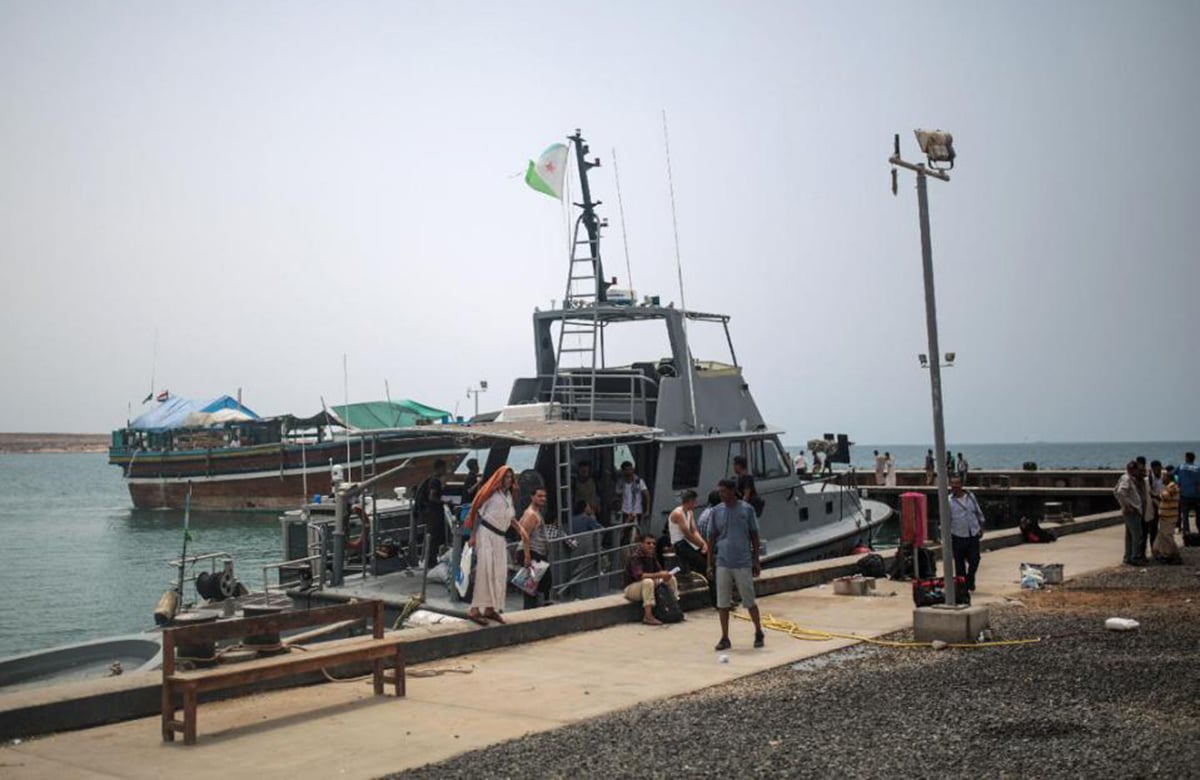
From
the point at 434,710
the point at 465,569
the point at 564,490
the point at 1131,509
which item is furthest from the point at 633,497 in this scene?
the point at 1131,509

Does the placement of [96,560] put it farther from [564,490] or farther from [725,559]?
[725,559]

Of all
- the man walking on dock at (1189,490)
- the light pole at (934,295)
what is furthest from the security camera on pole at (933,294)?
the man walking on dock at (1189,490)

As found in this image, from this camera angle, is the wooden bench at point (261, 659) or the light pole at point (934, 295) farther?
the light pole at point (934, 295)

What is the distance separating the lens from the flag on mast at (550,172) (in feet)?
→ 58.4

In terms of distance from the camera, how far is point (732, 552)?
35.0ft

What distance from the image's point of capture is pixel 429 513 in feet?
46.9

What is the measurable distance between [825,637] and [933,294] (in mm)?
3538

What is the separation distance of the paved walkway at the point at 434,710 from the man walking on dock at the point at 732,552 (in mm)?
399

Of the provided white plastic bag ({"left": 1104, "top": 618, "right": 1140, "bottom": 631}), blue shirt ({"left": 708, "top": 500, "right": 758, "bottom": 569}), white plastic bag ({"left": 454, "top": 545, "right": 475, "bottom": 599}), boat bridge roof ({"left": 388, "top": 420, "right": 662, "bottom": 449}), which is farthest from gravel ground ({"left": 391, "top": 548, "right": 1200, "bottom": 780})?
boat bridge roof ({"left": 388, "top": 420, "right": 662, "bottom": 449})

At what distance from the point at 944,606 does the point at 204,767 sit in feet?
22.8

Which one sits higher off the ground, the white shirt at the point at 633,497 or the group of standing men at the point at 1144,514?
the white shirt at the point at 633,497

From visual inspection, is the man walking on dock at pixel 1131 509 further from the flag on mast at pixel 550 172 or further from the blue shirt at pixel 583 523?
the flag on mast at pixel 550 172

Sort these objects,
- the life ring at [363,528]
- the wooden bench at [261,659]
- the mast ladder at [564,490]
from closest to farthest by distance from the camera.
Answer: the wooden bench at [261,659] < the mast ladder at [564,490] < the life ring at [363,528]

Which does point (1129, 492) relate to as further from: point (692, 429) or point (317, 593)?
point (317, 593)
